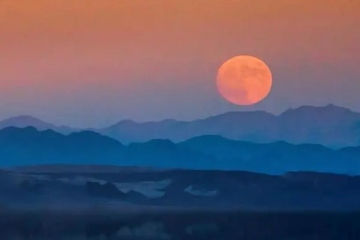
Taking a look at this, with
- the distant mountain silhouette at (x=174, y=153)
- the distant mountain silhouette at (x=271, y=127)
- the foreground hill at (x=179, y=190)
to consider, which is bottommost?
the foreground hill at (x=179, y=190)

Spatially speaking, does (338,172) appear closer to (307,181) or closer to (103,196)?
(307,181)

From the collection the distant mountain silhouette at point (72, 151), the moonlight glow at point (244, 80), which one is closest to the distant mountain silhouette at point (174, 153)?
the distant mountain silhouette at point (72, 151)

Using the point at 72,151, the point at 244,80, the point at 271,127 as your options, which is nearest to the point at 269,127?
the point at 271,127

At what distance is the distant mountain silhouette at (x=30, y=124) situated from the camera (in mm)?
1347

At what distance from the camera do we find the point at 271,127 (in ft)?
4.39

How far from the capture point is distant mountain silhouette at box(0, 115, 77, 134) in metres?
1.35

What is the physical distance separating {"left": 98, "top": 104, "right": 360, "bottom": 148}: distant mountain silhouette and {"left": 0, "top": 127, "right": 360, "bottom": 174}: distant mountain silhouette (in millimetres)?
14

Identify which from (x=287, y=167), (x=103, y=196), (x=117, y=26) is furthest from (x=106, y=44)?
(x=287, y=167)

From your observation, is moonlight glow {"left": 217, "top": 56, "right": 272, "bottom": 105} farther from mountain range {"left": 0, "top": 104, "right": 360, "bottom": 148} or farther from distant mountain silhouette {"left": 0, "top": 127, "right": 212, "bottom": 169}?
distant mountain silhouette {"left": 0, "top": 127, "right": 212, "bottom": 169}

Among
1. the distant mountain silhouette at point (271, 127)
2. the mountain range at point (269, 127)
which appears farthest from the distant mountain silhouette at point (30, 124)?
the distant mountain silhouette at point (271, 127)

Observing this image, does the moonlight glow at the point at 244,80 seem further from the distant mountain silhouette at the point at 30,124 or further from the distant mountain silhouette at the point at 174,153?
the distant mountain silhouette at the point at 30,124

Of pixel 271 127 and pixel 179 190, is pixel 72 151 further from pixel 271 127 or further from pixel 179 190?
pixel 271 127

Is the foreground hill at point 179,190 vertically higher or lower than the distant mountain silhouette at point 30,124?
lower

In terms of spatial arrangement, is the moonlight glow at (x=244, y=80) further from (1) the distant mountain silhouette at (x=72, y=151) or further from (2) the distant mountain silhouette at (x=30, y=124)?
(2) the distant mountain silhouette at (x=30, y=124)
